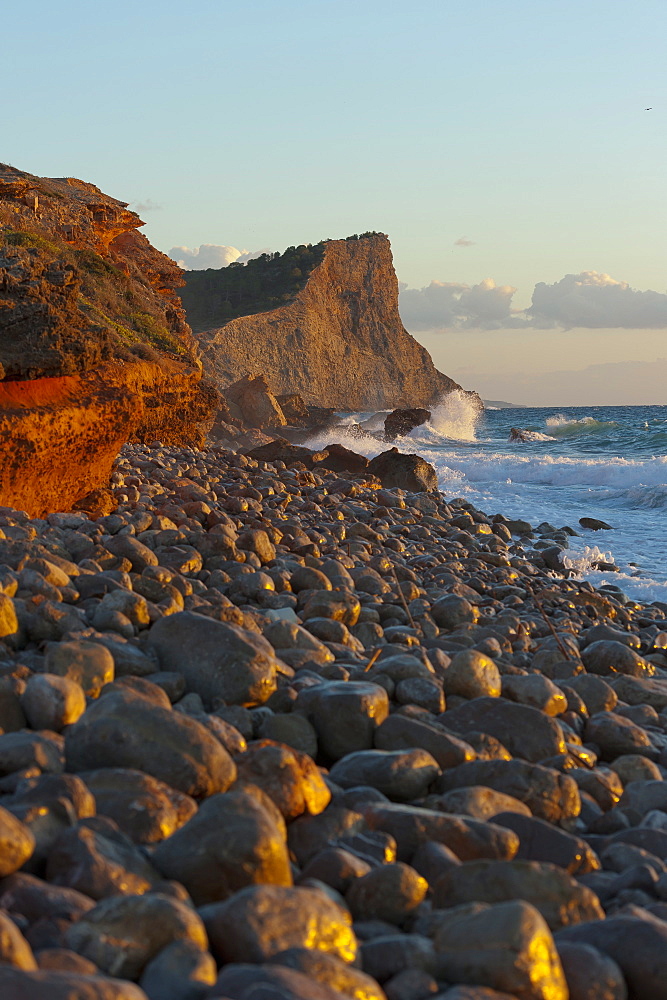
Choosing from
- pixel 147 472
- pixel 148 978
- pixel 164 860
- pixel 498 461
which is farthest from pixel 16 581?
pixel 498 461

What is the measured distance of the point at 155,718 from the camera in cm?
202

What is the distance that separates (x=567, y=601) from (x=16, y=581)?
429 centimetres

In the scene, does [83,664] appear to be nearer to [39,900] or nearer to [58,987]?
[39,900]

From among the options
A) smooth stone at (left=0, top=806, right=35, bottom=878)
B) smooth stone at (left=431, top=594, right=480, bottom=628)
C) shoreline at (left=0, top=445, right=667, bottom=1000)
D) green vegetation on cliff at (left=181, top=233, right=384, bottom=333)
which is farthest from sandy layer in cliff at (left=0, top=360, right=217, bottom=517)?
green vegetation on cliff at (left=181, top=233, right=384, bottom=333)

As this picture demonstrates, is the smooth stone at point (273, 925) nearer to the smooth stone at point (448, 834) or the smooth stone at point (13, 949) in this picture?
the smooth stone at point (13, 949)

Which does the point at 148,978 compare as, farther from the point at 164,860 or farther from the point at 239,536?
the point at 239,536

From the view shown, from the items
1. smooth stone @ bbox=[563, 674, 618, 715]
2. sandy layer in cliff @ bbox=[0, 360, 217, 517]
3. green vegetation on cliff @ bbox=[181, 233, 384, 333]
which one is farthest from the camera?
green vegetation on cliff @ bbox=[181, 233, 384, 333]

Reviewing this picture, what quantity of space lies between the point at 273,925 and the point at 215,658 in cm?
137

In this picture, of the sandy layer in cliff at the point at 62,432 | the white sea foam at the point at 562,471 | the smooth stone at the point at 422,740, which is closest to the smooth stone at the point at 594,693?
the smooth stone at the point at 422,740

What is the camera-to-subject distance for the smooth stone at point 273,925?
1.37 m

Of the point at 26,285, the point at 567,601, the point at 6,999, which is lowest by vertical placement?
the point at 567,601

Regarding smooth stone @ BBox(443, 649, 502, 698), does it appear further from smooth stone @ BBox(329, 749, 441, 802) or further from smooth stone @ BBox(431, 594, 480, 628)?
smooth stone @ BBox(431, 594, 480, 628)

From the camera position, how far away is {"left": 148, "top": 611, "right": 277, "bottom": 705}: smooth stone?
262 centimetres

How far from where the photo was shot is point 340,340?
68.1 meters
